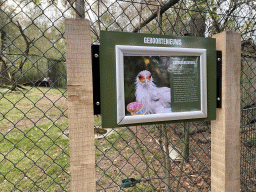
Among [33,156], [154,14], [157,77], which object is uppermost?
[154,14]

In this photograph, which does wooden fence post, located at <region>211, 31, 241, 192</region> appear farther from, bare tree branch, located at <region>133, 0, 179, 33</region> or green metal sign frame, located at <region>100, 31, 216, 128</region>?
bare tree branch, located at <region>133, 0, 179, 33</region>

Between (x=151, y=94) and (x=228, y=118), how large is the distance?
2.04ft

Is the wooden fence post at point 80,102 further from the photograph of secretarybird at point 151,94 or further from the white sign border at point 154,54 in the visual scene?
the photograph of secretarybird at point 151,94

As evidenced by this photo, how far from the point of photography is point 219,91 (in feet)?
4.33

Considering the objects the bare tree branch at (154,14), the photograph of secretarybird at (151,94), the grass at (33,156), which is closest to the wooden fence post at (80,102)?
the photograph of secretarybird at (151,94)

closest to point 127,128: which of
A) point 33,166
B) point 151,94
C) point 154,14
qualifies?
point 151,94

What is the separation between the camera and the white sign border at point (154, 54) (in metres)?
1.05

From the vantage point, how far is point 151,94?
1123 mm

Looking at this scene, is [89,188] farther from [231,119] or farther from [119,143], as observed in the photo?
[119,143]

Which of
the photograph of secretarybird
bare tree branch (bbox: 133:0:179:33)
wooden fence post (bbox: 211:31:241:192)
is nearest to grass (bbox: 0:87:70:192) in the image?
the photograph of secretarybird

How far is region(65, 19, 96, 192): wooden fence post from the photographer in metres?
0.98

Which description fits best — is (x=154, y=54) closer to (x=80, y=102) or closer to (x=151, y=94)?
(x=151, y=94)

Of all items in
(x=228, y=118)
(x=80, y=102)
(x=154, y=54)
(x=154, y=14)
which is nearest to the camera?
(x=80, y=102)

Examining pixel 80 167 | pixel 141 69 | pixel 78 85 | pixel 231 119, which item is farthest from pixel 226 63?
pixel 80 167
